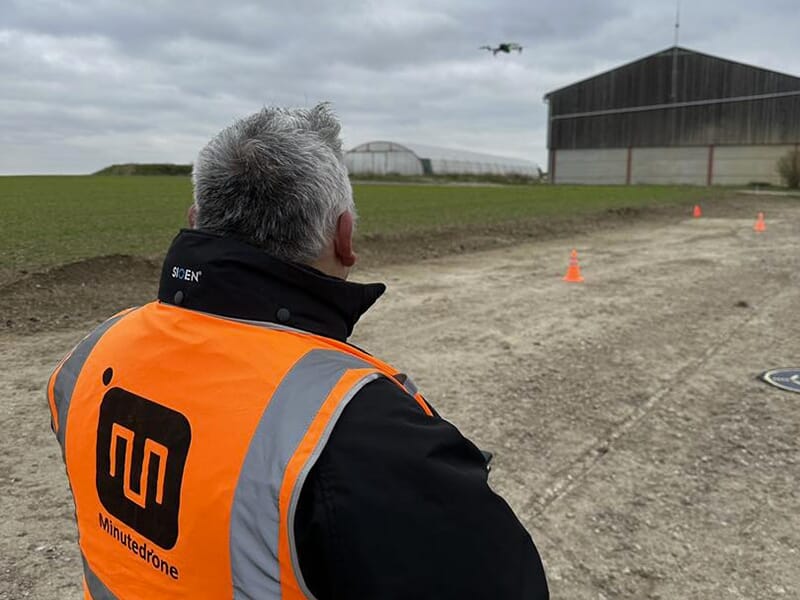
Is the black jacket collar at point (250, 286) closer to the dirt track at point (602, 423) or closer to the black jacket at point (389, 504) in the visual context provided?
the black jacket at point (389, 504)

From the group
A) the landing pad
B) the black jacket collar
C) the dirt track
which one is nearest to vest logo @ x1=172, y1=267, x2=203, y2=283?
the black jacket collar

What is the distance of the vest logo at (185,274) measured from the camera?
4.65 feet

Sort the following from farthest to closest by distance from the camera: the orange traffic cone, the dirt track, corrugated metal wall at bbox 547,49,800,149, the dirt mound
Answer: corrugated metal wall at bbox 547,49,800,149, the orange traffic cone, the dirt mound, the dirt track

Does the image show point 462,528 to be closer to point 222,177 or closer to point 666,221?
point 222,177

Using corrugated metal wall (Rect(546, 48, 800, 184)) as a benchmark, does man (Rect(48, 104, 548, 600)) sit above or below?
below

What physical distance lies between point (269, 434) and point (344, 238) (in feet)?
1.67

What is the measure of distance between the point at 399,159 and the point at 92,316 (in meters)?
66.4

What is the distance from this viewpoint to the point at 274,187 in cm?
144

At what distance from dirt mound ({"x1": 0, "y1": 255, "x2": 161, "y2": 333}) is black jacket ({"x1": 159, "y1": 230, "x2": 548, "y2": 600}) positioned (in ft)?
21.5

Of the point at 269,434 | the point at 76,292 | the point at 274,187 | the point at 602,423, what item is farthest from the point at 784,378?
the point at 76,292

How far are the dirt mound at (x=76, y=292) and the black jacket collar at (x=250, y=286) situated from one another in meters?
6.43

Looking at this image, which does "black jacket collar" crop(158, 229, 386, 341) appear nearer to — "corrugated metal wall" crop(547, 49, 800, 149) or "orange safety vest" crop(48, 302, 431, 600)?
"orange safety vest" crop(48, 302, 431, 600)

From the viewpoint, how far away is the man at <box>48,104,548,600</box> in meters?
1.16

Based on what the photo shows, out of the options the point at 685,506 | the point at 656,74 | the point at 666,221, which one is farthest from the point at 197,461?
the point at 656,74
